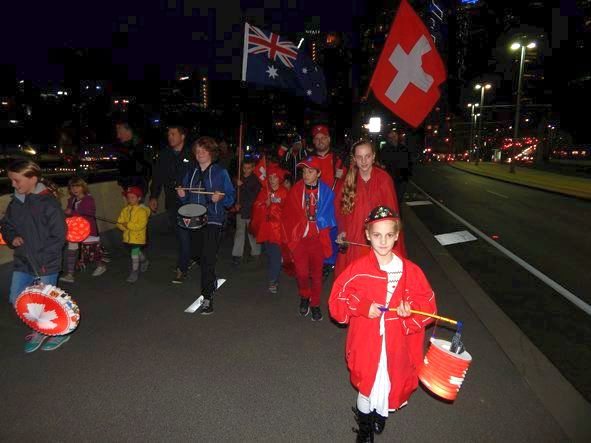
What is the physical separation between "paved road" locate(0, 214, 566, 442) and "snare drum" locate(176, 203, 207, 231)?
3.43 feet

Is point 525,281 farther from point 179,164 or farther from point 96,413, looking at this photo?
point 96,413

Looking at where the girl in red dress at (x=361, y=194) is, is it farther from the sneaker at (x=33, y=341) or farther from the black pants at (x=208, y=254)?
the sneaker at (x=33, y=341)

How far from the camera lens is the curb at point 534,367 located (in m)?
3.04

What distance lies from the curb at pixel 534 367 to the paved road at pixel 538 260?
0.15 m

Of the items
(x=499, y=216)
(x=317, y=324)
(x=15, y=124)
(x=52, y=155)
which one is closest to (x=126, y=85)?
(x=15, y=124)

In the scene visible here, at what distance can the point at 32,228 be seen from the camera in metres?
3.96

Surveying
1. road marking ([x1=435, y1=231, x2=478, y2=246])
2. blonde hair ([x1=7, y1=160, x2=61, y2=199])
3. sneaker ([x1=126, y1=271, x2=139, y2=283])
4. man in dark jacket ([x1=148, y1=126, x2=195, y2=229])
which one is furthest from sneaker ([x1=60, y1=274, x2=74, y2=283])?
road marking ([x1=435, y1=231, x2=478, y2=246])

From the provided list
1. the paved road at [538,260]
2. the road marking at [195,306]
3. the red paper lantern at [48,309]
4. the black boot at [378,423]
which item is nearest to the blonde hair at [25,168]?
the red paper lantern at [48,309]

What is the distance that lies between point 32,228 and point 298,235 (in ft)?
8.60

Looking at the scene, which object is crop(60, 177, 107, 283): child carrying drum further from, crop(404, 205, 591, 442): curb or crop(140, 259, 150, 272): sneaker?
crop(404, 205, 591, 442): curb

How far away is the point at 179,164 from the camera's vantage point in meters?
6.12

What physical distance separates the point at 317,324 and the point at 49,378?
8.60 feet

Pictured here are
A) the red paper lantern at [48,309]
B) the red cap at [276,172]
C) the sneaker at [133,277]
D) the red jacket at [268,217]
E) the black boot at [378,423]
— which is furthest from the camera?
the red cap at [276,172]

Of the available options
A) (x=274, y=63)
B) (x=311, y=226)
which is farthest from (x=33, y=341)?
(x=274, y=63)
